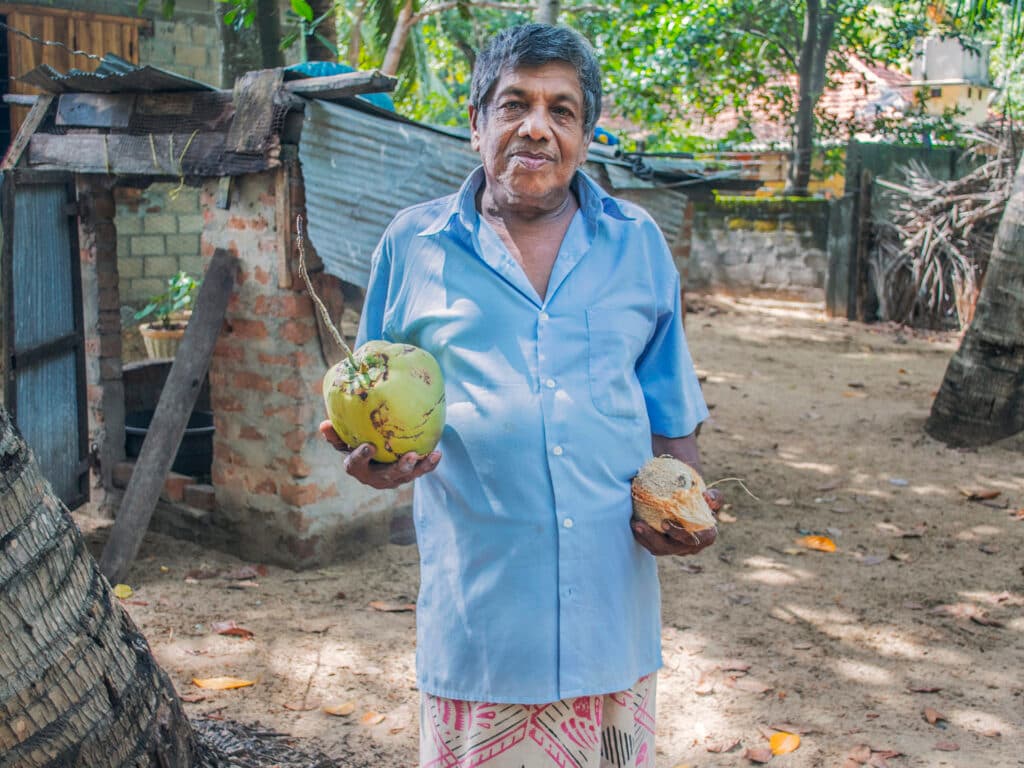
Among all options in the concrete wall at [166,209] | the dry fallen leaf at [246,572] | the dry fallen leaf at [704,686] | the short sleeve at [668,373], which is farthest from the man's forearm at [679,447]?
the concrete wall at [166,209]

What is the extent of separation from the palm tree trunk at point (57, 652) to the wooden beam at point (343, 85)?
2576 mm

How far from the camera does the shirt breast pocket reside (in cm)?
196

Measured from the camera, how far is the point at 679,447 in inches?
84.4

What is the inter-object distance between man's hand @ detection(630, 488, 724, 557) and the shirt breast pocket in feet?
0.73

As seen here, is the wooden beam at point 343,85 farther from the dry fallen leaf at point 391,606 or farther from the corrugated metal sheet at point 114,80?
the dry fallen leaf at point 391,606

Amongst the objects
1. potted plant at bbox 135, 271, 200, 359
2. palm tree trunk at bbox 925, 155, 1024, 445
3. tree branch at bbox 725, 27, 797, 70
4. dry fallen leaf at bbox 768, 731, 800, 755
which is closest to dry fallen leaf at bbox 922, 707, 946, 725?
dry fallen leaf at bbox 768, 731, 800, 755

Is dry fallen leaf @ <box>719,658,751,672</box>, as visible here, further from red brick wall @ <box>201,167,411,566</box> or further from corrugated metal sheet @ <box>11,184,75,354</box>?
corrugated metal sheet @ <box>11,184,75,354</box>

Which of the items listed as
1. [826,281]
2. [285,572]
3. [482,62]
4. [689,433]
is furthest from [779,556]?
[826,281]

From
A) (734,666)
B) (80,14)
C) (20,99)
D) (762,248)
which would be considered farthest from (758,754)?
(762,248)

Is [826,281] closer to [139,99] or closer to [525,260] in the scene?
[139,99]

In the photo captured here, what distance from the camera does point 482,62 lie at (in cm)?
205

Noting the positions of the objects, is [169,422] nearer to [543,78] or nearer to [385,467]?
[385,467]

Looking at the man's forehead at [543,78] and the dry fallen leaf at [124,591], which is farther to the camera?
the dry fallen leaf at [124,591]

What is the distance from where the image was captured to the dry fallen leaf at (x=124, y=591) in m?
4.52
